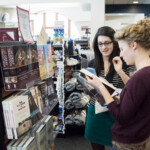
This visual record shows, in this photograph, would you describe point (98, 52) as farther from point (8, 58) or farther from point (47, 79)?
point (8, 58)

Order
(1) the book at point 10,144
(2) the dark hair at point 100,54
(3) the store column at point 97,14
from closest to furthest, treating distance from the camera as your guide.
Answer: (1) the book at point 10,144 < (2) the dark hair at point 100,54 < (3) the store column at point 97,14

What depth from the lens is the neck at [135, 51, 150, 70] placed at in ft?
3.26

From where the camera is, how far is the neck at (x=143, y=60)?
3.26 feet

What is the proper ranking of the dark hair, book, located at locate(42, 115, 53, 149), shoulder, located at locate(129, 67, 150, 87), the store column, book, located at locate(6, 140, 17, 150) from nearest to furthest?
shoulder, located at locate(129, 67, 150, 87)
book, located at locate(6, 140, 17, 150)
book, located at locate(42, 115, 53, 149)
the dark hair
the store column

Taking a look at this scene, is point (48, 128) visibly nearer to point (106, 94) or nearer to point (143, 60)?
point (106, 94)

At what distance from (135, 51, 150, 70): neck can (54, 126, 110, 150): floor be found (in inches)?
83.5

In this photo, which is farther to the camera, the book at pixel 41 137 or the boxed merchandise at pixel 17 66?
the book at pixel 41 137

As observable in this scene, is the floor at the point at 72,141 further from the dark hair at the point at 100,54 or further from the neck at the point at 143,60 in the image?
the neck at the point at 143,60

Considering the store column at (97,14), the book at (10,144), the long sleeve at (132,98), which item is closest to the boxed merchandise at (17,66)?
the book at (10,144)

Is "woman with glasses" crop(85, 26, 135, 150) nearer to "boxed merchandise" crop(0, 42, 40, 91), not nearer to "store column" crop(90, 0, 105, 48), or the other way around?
"boxed merchandise" crop(0, 42, 40, 91)

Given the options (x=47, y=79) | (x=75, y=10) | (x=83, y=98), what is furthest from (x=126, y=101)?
(x=75, y=10)

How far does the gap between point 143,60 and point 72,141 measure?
7.86ft

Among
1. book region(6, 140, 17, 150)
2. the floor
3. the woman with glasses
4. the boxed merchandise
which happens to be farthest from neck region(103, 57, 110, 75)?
the floor

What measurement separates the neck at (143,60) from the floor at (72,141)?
2.12m
